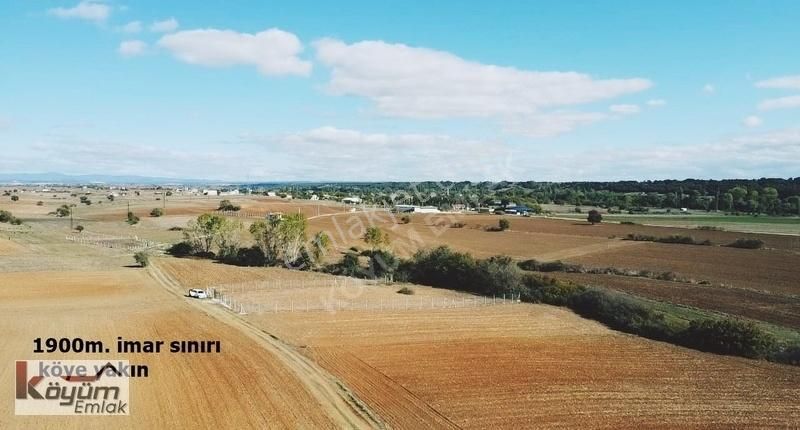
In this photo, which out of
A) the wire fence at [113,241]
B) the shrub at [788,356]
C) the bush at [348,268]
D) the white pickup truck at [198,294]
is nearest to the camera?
the shrub at [788,356]

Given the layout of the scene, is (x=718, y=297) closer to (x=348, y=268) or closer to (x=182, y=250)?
(x=348, y=268)

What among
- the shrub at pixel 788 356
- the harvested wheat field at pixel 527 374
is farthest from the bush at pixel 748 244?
the shrub at pixel 788 356

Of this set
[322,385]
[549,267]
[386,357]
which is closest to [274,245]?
[549,267]

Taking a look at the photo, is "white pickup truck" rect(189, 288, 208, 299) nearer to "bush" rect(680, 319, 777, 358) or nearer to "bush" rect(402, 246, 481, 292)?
"bush" rect(402, 246, 481, 292)

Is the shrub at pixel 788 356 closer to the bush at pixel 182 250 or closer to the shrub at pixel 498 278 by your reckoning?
the shrub at pixel 498 278

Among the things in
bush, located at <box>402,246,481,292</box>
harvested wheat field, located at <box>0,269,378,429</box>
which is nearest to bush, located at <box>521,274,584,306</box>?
bush, located at <box>402,246,481,292</box>

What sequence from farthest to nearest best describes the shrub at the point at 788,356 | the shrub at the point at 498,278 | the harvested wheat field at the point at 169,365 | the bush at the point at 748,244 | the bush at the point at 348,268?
the bush at the point at 748,244 < the bush at the point at 348,268 < the shrub at the point at 498,278 < the shrub at the point at 788,356 < the harvested wheat field at the point at 169,365

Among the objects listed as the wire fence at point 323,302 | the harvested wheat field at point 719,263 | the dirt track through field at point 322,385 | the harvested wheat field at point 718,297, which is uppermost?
the harvested wheat field at point 719,263
